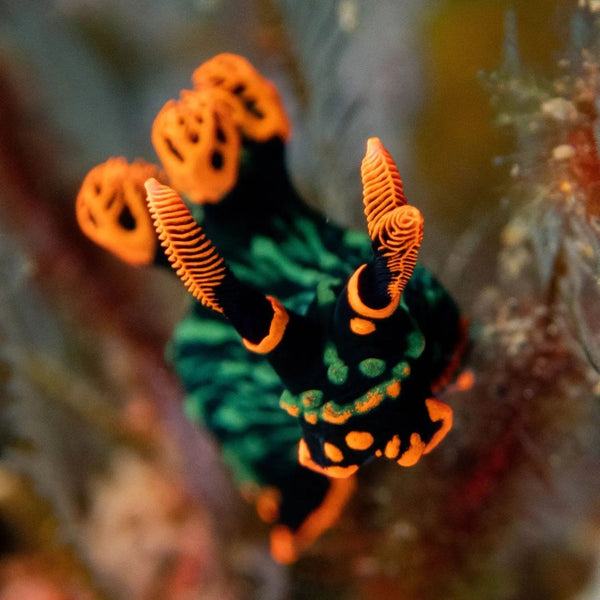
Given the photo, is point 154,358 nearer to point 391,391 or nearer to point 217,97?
point 217,97

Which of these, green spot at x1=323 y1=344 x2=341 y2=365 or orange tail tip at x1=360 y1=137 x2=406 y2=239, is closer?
orange tail tip at x1=360 y1=137 x2=406 y2=239

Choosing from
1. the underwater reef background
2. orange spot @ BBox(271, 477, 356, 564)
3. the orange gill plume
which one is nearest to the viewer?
the orange gill plume

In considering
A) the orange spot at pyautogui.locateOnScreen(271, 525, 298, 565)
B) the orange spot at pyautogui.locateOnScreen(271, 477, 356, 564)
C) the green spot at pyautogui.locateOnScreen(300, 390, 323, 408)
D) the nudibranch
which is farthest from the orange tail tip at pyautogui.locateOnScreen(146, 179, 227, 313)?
the orange spot at pyautogui.locateOnScreen(271, 525, 298, 565)

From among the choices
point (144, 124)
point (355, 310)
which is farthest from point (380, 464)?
point (144, 124)

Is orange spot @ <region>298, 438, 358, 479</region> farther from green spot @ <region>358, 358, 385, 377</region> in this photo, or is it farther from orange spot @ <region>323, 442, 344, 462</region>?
green spot @ <region>358, 358, 385, 377</region>

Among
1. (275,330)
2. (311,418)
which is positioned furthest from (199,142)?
(311,418)

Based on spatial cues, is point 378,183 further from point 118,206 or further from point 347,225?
point 347,225

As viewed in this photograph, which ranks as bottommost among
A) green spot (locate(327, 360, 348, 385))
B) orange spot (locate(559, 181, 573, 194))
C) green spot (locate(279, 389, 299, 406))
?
green spot (locate(279, 389, 299, 406))

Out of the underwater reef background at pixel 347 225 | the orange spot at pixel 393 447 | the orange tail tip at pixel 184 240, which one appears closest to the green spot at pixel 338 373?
the orange spot at pixel 393 447

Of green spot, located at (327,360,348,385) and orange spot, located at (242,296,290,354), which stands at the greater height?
orange spot, located at (242,296,290,354)
